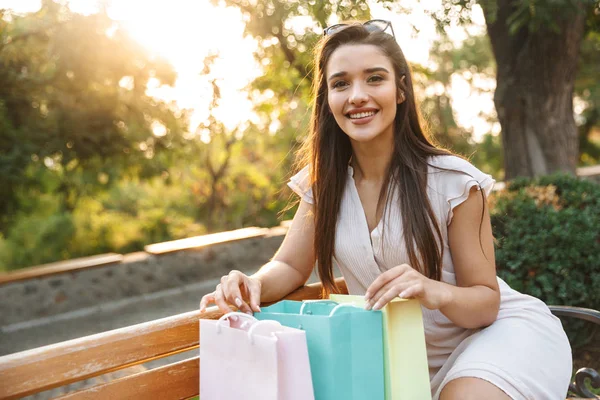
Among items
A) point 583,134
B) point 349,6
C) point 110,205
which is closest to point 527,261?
point 349,6

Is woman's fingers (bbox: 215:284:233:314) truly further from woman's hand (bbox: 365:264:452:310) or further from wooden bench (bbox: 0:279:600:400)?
woman's hand (bbox: 365:264:452:310)

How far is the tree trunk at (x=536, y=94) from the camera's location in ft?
18.0

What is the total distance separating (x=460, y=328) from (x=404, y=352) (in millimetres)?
495

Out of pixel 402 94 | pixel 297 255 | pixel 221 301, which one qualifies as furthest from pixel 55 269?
pixel 402 94

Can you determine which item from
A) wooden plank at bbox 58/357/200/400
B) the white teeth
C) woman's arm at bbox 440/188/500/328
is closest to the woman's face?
the white teeth

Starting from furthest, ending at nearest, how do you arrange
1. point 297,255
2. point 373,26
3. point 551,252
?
point 551,252 < point 297,255 < point 373,26

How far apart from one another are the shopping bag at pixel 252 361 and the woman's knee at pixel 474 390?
0.48 metres

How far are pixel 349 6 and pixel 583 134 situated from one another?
642 inches

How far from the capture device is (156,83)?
24.9 ft

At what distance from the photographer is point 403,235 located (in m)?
2.16

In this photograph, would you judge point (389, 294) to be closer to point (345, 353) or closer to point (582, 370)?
point (345, 353)

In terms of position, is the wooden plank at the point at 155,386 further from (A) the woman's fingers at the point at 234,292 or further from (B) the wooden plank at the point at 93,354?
(A) the woman's fingers at the point at 234,292

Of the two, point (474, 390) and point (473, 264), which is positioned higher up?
point (473, 264)

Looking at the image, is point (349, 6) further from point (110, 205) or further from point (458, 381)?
point (110, 205)
